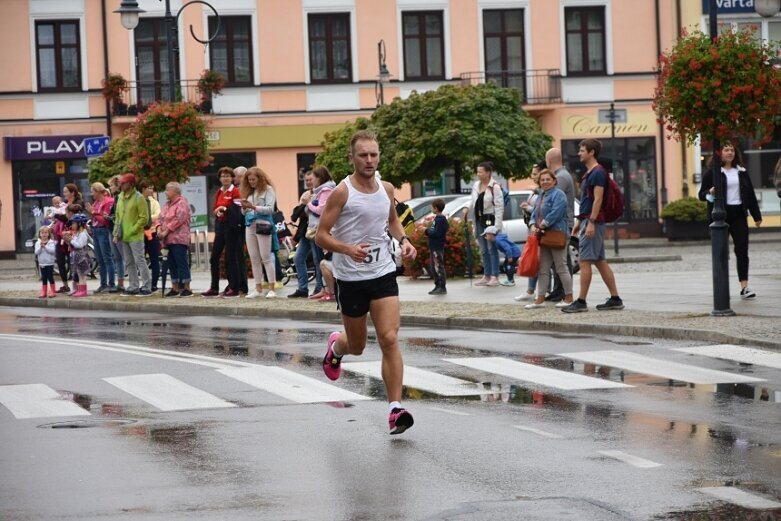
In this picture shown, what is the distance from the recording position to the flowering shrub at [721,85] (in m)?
17.2

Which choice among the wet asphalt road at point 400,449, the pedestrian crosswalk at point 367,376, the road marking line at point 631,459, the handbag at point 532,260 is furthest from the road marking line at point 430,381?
the handbag at point 532,260

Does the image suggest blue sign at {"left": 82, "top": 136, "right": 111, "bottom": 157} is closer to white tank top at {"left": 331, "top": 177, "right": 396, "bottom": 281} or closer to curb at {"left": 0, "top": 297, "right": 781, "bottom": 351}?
curb at {"left": 0, "top": 297, "right": 781, "bottom": 351}

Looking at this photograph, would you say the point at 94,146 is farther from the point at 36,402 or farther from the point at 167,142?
the point at 36,402

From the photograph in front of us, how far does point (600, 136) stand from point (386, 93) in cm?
638

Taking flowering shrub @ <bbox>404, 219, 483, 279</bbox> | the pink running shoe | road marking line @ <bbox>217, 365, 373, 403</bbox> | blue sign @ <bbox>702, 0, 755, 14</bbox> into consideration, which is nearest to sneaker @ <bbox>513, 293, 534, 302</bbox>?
flowering shrub @ <bbox>404, 219, 483, 279</bbox>

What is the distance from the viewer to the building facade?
44969mm

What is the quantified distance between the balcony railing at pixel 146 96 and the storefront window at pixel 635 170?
10.7 meters

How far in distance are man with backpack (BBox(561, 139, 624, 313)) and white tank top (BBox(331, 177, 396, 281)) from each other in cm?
748

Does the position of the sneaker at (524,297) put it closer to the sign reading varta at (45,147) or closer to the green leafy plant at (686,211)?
the green leafy plant at (686,211)

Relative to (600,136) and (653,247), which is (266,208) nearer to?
(653,247)

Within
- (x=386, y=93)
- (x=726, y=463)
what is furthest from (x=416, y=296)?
(x=386, y=93)

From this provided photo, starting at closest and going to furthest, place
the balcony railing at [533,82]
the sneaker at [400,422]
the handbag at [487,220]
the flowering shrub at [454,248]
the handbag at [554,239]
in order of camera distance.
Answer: the sneaker at [400,422] → the handbag at [554,239] → the handbag at [487,220] → the flowering shrub at [454,248] → the balcony railing at [533,82]

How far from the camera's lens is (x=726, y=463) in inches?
325

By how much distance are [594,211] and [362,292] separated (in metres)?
7.61
